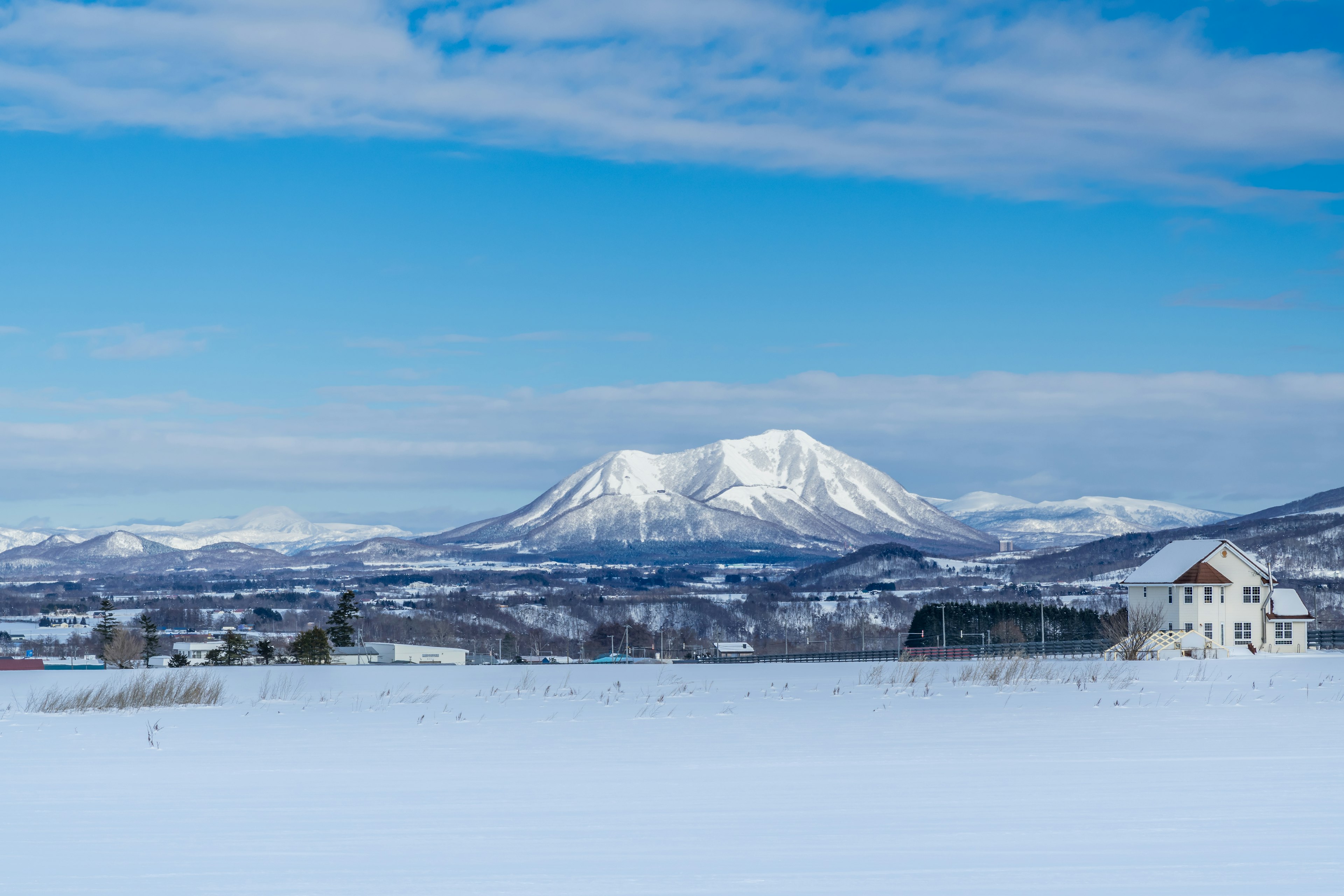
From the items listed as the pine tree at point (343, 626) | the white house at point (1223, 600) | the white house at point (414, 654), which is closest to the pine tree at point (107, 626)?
the pine tree at point (343, 626)

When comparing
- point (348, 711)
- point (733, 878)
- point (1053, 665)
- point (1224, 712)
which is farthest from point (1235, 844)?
point (1053, 665)

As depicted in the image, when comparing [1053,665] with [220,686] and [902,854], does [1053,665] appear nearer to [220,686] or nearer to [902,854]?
[220,686]

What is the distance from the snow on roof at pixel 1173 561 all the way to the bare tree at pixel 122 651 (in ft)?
155

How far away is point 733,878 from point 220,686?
23602mm

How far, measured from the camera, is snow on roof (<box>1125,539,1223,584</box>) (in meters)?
66.3

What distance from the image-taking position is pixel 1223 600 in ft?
217

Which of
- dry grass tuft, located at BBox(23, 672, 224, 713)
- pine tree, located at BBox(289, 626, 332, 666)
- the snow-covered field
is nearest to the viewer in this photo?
the snow-covered field

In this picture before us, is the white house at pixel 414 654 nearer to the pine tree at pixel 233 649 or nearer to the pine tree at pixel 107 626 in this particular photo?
the pine tree at pixel 233 649

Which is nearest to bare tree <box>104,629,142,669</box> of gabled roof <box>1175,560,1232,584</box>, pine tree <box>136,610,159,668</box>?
pine tree <box>136,610,159,668</box>

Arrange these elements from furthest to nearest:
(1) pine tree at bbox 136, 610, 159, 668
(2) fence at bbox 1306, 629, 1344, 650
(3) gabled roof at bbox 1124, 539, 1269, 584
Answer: (1) pine tree at bbox 136, 610, 159, 668, (2) fence at bbox 1306, 629, 1344, 650, (3) gabled roof at bbox 1124, 539, 1269, 584

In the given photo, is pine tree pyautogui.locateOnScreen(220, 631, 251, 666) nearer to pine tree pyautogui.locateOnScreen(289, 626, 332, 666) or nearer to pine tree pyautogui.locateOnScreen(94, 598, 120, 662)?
pine tree pyautogui.locateOnScreen(289, 626, 332, 666)

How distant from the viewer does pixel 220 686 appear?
31109 millimetres

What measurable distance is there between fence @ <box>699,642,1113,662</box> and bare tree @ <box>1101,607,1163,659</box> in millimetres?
995

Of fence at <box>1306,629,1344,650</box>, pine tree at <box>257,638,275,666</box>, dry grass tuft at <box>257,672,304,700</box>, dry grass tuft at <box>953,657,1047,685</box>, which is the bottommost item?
pine tree at <box>257,638,275,666</box>
